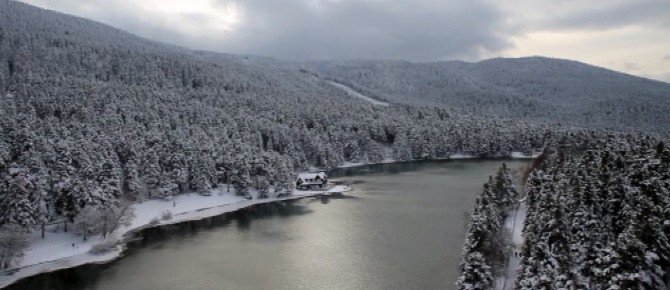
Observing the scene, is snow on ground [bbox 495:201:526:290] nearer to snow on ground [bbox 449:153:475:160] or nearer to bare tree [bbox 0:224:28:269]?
bare tree [bbox 0:224:28:269]

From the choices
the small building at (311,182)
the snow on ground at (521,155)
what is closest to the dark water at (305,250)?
the small building at (311,182)

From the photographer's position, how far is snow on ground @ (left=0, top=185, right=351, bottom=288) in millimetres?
54688

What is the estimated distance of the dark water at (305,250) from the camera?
164ft

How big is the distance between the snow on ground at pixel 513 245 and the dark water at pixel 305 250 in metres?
4.91

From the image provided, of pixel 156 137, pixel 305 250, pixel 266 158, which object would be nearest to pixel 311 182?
pixel 266 158

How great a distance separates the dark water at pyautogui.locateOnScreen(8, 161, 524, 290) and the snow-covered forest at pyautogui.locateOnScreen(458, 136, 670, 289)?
24.5 ft

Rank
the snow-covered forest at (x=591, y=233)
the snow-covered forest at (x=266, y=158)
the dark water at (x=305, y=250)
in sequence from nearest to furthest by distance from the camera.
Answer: the snow-covered forest at (x=591, y=233), the snow-covered forest at (x=266, y=158), the dark water at (x=305, y=250)

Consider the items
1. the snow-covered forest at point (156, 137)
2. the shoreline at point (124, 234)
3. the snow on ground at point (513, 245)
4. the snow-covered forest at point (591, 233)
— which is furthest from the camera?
the snow-covered forest at point (156, 137)

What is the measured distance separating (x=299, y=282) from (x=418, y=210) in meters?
34.7

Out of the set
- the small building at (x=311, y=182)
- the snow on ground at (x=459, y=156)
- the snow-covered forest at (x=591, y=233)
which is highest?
the snow on ground at (x=459, y=156)

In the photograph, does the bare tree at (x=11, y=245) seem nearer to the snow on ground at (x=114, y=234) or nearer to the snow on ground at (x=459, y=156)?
the snow on ground at (x=114, y=234)

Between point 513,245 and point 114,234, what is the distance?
50045mm

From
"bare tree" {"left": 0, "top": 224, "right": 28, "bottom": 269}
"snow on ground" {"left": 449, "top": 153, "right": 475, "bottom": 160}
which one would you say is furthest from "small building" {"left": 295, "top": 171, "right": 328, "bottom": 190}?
"snow on ground" {"left": 449, "top": 153, "right": 475, "bottom": 160}

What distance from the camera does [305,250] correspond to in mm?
61062
